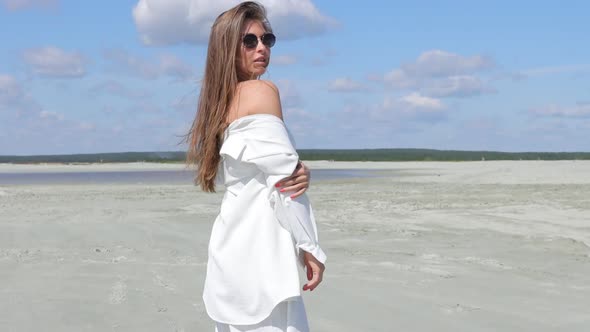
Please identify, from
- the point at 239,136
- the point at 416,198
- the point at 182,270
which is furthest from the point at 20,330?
the point at 416,198

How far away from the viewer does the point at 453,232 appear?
966cm

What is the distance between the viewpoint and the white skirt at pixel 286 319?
7.93 feet

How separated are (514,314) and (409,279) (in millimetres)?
1306

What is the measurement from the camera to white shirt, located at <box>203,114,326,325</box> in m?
2.40

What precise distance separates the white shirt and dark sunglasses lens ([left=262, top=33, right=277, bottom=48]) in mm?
402

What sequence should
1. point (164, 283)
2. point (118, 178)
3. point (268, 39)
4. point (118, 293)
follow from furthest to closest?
point (118, 178) < point (164, 283) < point (118, 293) < point (268, 39)

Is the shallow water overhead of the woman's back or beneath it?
beneath

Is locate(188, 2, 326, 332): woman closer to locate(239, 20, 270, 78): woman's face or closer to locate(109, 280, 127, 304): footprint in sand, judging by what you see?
locate(239, 20, 270, 78): woman's face

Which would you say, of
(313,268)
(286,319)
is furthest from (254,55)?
(286,319)

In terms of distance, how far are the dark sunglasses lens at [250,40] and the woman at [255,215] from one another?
0.03m

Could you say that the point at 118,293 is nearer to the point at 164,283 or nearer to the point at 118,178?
the point at 164,283

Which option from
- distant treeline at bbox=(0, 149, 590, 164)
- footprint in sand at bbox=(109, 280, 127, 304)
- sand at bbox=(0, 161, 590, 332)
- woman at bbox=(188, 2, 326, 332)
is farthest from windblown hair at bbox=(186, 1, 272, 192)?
distant treeline at bbox=(0, 149, 590, 164)

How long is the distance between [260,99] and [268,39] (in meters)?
0.36

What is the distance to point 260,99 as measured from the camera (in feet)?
8.07
